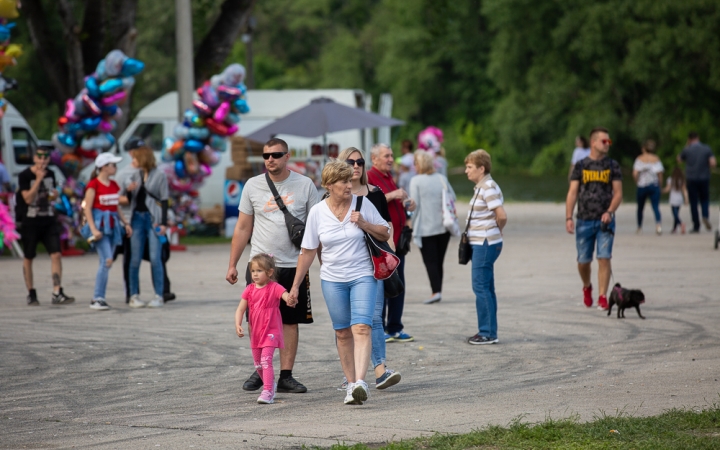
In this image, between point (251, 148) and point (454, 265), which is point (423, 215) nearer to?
point (454, 265)

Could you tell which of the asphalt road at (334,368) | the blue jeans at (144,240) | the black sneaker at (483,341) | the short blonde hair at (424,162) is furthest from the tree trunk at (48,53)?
the black sneaker at (483,341)

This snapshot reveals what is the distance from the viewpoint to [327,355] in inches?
342

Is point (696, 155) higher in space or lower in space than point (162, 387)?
higher

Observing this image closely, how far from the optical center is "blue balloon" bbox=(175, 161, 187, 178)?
62.0 ft

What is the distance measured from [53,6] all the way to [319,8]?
52.8 m

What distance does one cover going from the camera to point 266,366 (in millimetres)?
6820

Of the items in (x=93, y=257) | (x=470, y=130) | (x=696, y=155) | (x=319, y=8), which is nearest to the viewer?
(x=93, y=257)

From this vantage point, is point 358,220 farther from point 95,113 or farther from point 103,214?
point 95,113

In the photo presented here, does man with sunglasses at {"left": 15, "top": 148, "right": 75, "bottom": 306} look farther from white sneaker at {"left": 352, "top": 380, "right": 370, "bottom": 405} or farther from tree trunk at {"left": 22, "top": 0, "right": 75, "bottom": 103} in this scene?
tree trunk at {"left": 22, "top": 0, "right": 75, "bottom": 103}

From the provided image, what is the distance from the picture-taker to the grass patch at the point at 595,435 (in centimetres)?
538

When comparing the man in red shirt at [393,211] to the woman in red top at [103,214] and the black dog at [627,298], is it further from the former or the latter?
the woman in red top at [103,214]

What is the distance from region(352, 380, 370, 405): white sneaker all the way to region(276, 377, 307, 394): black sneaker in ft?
2.15

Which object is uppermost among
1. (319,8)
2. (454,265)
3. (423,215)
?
(319,8)

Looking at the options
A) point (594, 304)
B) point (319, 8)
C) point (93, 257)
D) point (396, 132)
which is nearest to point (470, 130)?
Answer: point (396, 132)
